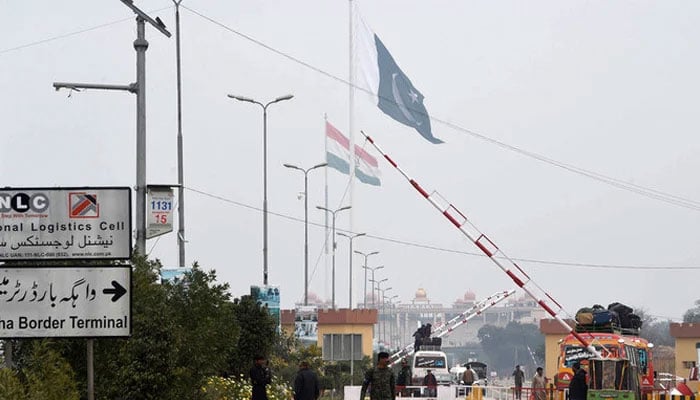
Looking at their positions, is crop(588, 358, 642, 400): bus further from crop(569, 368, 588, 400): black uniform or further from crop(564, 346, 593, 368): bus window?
crop(564, 346, 593, 368): bus window

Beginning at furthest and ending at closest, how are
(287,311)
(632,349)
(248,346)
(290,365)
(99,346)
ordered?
(287,311) → (290,365) → (248,346) → (632,349) → (99,346)

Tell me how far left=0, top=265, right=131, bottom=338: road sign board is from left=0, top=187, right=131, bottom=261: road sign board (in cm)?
47

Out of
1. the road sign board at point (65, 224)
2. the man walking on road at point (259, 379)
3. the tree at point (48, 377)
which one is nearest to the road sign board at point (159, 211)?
the man walking on road at point (259, 379)

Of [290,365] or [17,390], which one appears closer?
[17,390]

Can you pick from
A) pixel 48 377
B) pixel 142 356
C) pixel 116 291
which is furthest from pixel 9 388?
pixel 142 356

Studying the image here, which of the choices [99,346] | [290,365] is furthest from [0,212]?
[290,365]

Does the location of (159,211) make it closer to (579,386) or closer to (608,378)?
(579,386)

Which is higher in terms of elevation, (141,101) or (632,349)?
(141,101)

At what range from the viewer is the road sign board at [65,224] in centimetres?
1653

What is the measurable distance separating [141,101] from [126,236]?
30.9 ft

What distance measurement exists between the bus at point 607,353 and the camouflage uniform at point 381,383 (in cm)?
1198

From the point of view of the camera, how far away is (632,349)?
123 feet

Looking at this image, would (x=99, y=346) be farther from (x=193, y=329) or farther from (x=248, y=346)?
(x=248, y=346)

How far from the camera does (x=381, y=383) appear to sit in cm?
2419
